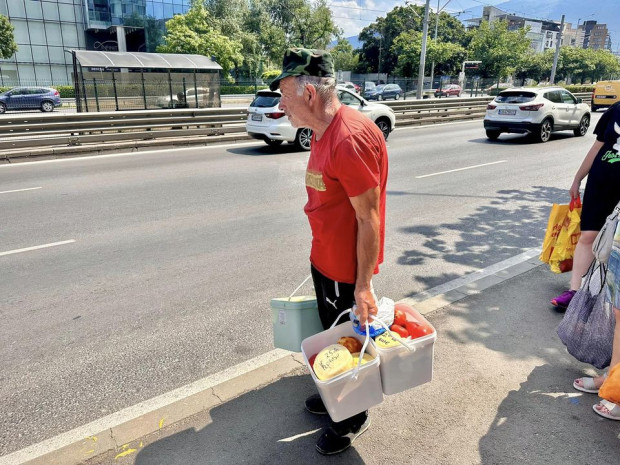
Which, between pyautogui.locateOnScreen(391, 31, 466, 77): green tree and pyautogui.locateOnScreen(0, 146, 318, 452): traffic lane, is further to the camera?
pyautogui.locateOnScreen(391, 31, 466, 77): green tree

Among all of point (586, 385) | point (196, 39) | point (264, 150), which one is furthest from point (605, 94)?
point (196, 39)

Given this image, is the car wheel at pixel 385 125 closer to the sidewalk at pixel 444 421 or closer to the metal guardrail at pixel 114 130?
the metal guardrail at pixel 114 130

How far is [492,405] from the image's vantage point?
2.90 metres

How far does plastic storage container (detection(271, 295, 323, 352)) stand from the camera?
268 cm

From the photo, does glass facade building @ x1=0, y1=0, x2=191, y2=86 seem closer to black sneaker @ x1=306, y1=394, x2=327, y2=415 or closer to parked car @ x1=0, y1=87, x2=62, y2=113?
parked car @ x1=0, y1=87, x2=62, y2=113

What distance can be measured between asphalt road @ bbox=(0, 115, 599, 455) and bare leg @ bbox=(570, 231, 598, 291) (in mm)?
→ 1235

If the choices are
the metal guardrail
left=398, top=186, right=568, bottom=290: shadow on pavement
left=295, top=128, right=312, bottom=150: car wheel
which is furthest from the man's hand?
the metal guardrail

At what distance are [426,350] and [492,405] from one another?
0.96m

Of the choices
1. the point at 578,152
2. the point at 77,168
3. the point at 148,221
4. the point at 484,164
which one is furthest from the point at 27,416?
the point at 578,152

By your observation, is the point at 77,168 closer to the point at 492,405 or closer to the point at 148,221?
the point at 148,221

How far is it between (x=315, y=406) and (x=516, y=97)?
13.9m

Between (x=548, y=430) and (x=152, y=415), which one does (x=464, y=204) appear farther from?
(x=152, y=415)

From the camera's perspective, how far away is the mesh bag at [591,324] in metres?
2.96

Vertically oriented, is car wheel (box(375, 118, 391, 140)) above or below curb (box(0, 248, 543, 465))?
above
